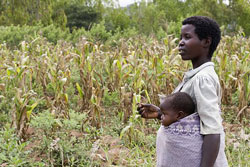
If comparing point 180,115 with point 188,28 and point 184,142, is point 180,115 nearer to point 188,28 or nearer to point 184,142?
point 184,142

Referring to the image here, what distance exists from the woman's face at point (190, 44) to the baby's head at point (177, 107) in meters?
0.21

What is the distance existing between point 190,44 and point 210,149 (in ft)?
1.63

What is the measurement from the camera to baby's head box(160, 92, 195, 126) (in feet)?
4.66

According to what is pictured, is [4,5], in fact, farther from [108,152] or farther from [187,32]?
[187,32]

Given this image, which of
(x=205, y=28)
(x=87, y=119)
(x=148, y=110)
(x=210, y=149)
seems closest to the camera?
(x=210, y=149)

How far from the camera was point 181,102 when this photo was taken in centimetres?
142

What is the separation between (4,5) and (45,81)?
52.8 ft

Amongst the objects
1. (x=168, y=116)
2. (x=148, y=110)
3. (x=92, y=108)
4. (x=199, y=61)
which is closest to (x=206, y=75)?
(x=199, y=61)

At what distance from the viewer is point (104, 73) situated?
5730 millimetres

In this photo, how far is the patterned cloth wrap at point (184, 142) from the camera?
140 cm

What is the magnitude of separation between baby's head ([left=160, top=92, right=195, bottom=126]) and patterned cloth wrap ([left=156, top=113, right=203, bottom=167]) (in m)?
0.03

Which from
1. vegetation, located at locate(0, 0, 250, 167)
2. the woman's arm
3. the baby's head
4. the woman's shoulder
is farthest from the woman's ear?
vegetation, located at locate(0, 0, 250, 167)

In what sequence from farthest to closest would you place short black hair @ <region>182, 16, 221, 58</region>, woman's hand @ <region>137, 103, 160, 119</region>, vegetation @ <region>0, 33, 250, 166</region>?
1. vegetation @ <region>0, 33, 250, 166</region>
2. woman's hand @ <region>137, 103, 160, 119</region>
3. short black hair @ <region>182, 16, 221, 58</region>

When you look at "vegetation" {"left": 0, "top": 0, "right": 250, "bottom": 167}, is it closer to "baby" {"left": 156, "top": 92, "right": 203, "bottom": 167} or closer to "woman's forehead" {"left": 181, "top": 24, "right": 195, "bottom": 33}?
"baby" {"left": 156, "top": 92, "right": 203, "bottom": 167}
